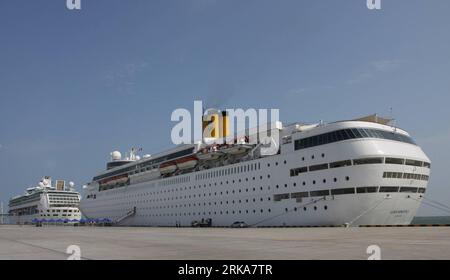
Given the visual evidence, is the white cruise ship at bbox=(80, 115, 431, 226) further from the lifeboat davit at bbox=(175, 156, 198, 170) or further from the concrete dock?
the concrete dock

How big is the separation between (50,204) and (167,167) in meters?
62.0

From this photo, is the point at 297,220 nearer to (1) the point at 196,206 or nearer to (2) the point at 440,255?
(1) the point at 196,206

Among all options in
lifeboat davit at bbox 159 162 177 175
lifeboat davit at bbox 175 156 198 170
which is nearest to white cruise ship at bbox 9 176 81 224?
lifeboat davit at bbox 159 162 177 175

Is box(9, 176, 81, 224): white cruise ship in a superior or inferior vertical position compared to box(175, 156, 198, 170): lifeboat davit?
inferior

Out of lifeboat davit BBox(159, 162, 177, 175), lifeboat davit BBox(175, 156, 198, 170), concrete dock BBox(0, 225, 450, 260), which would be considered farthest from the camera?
lifeboat davit BBox(159, 162, 177, 175)

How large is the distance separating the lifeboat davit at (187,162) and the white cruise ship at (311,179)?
0.52ft

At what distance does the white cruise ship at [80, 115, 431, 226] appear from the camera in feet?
112

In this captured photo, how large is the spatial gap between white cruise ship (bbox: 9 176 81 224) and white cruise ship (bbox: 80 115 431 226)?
63899mm

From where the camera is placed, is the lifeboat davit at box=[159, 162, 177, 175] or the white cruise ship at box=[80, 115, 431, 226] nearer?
the white cruise ship at box=[80, 115, 431, 226]

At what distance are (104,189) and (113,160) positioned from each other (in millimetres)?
6708

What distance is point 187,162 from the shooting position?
190 ft

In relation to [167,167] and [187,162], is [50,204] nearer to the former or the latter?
[167,167]

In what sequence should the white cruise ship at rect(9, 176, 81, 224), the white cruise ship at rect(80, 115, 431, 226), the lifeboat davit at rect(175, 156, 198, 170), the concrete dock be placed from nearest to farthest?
the concrete dock
the white cruise ship at rect(80, 115, 431, 226)
the lifeboat davit at rect(175, 156, 198, 170)
the white cruise ship at rect(9, 176, 81, 224)
